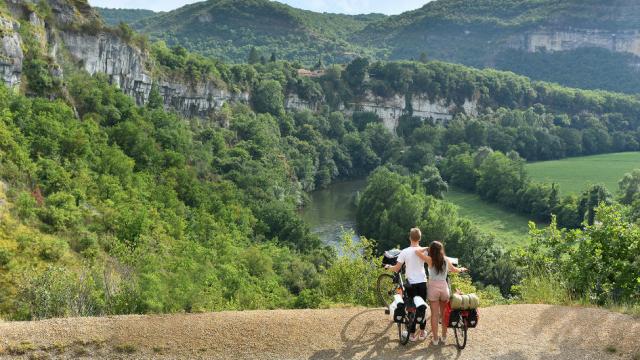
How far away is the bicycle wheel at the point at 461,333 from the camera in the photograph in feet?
35.6

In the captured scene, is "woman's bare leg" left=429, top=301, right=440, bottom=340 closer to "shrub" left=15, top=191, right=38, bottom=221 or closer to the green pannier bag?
the green pannier bag

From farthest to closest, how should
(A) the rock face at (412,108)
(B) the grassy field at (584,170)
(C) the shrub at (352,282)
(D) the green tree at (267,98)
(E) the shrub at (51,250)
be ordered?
1. (A) the rock face at (412,108)
2. (D) the green tree at (267,98)
3. (B) the grassy field at (584,170)
4. (E) the shrub at (51,250)
5. (C) the shrub at (352,282)

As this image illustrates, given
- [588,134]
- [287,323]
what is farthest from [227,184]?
[588,134]

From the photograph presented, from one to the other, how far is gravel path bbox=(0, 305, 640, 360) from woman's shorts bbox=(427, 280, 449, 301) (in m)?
0.88

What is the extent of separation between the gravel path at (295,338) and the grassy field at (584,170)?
3184 inches

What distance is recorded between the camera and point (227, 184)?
61.8m

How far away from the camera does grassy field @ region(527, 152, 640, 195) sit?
9562 centimetres

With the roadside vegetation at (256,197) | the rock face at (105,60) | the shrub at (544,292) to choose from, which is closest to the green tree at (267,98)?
the roadside vegetation at (256,197)

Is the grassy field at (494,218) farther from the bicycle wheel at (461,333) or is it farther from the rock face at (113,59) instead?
the bicycle wheel at (461,333)

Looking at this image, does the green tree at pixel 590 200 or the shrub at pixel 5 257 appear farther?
the green tree at pixel 590 200

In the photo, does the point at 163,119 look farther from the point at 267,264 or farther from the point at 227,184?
the point at 267,264

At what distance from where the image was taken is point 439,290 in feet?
36.4

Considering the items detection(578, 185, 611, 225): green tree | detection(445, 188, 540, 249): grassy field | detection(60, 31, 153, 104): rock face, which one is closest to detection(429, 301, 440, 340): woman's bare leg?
detection(445, 188, 540, 249): grassy field

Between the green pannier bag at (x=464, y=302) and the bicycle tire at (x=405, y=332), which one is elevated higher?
the green pannier bag at (x=464, y=302)
